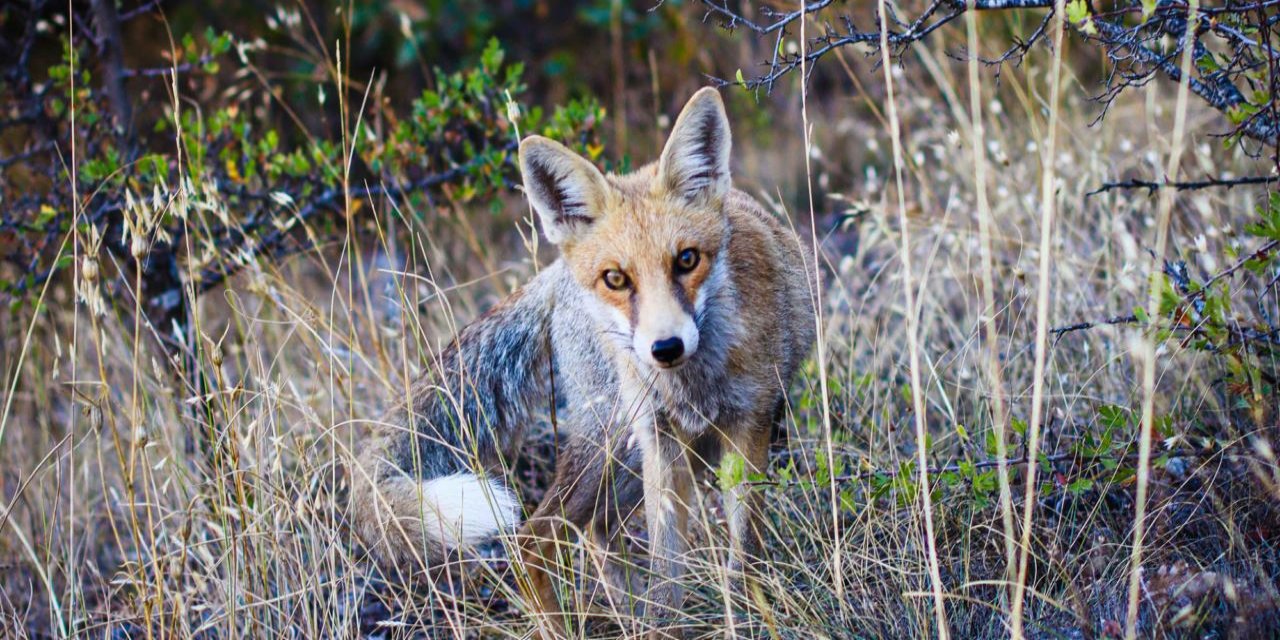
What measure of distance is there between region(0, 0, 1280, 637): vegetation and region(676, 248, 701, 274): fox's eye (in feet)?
1.53

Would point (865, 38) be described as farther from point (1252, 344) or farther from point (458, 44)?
point (458, 44)

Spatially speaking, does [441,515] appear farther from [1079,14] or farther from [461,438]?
[1079,14]

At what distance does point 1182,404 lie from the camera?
3.14m

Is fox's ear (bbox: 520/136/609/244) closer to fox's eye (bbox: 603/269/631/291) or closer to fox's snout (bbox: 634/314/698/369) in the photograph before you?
fox's eye (bbox: 603/269/631/291)

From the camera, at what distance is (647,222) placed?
2984 millimetres

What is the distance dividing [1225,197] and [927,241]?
1393mm

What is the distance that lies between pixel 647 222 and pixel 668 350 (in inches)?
19.8

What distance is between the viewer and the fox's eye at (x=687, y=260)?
9.66 feet

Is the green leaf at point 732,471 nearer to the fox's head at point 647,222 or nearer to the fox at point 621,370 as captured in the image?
the fox at point 621,370

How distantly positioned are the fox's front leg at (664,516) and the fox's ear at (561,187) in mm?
690

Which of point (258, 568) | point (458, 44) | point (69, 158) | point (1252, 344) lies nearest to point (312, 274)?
point (458, 44)

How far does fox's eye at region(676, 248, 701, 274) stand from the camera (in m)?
2.94

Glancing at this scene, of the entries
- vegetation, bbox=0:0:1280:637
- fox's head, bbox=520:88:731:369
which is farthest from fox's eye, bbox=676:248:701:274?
vegetation, bbox=0:0:1280:637

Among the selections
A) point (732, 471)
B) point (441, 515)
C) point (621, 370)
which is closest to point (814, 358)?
point (621, 370)
